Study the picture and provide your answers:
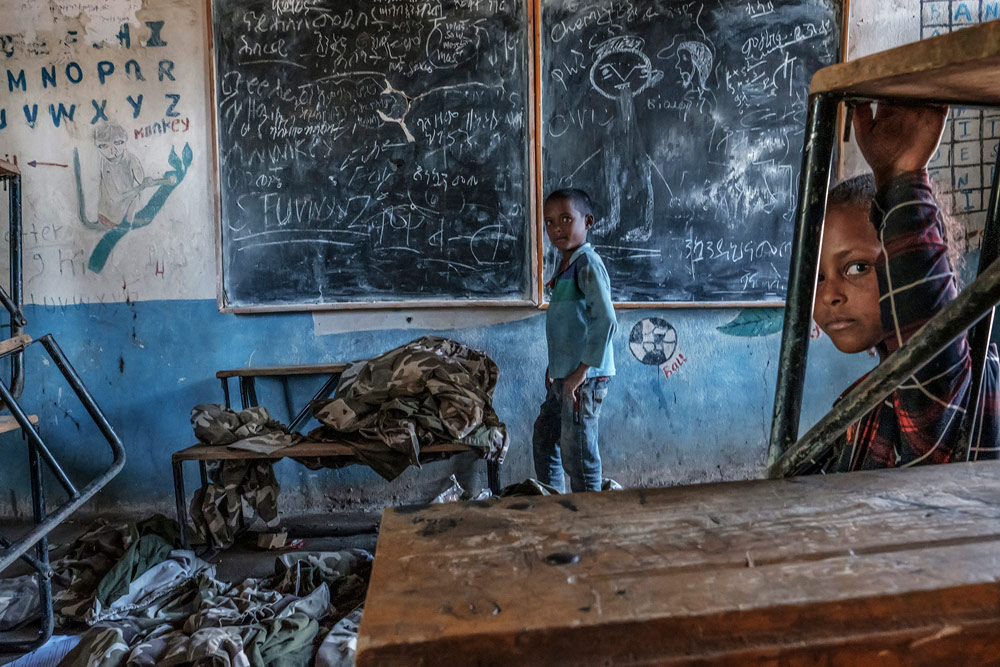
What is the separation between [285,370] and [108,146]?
4.64ft

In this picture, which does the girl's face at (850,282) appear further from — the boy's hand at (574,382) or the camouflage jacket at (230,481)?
the camouflage jacket at (230,481)

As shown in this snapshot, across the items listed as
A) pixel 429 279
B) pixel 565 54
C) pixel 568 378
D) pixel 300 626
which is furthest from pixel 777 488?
pixel 565 54

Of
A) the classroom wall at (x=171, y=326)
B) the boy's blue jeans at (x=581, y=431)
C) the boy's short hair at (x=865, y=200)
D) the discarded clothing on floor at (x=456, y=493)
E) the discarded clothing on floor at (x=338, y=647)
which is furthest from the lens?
the classroom wall at (x=171, y=326)

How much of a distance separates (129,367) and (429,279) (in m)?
1.60

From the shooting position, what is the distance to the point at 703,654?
0.42m

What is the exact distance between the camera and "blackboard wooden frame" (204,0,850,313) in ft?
10.5

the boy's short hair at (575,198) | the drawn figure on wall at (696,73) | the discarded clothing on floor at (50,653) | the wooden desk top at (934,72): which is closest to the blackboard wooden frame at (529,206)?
the boy's short hair at (575,198)

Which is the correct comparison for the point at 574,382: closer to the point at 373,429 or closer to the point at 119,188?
the point at 373,429

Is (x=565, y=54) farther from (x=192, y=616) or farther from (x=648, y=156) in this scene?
(x=192, y=616)

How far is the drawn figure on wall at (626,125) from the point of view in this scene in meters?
3.31

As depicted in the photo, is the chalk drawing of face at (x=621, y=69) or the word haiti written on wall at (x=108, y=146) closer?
the word haiti written on wall at (x=108, y=146)

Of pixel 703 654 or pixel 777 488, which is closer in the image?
pixel 703 654


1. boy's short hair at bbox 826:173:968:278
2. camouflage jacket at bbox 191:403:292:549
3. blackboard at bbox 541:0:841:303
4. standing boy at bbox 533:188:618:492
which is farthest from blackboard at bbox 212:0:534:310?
boy's short hair at bbox 826:173:968:278

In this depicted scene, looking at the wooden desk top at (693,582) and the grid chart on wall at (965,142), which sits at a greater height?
the grid chart on wall at (965,142)
